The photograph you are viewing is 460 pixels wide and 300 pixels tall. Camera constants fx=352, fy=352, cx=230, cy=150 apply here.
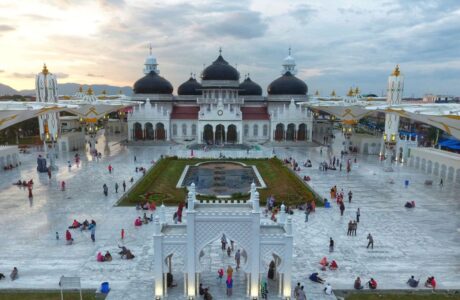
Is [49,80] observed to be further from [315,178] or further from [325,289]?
[325,289]

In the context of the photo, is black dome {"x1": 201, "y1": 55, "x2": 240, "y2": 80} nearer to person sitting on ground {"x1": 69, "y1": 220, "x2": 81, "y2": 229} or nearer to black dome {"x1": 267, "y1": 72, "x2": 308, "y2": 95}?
black dome {"x1": 267, "y1": 72, "x2": 308, "y2": 95}

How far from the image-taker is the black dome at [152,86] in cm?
5900

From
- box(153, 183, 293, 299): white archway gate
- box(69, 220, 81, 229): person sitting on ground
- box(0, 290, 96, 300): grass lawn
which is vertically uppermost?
box(153, 183, 293, 299): white archway gate

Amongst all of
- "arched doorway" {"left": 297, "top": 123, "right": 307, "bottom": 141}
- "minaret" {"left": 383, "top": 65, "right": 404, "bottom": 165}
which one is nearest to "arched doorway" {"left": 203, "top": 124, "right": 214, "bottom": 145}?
"arched doorway" {"left": 297, "top": 123, "right": 307, "bottom": 141}

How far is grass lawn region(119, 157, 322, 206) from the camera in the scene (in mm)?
23438

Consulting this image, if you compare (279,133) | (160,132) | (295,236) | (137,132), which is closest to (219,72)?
(160,132)

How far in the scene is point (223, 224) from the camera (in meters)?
11.7

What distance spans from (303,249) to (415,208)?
1038 cm

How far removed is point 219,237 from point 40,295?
6.80m

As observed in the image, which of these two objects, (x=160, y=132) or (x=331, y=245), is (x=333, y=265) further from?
(x=160, y=132)

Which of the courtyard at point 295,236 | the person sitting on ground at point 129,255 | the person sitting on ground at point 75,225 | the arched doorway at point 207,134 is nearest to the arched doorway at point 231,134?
the arched doorway at point 207,134

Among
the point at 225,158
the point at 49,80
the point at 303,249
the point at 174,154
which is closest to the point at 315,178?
the point at 225,158

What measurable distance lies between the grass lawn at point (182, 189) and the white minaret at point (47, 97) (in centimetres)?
1066

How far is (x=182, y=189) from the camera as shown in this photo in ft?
85.0
